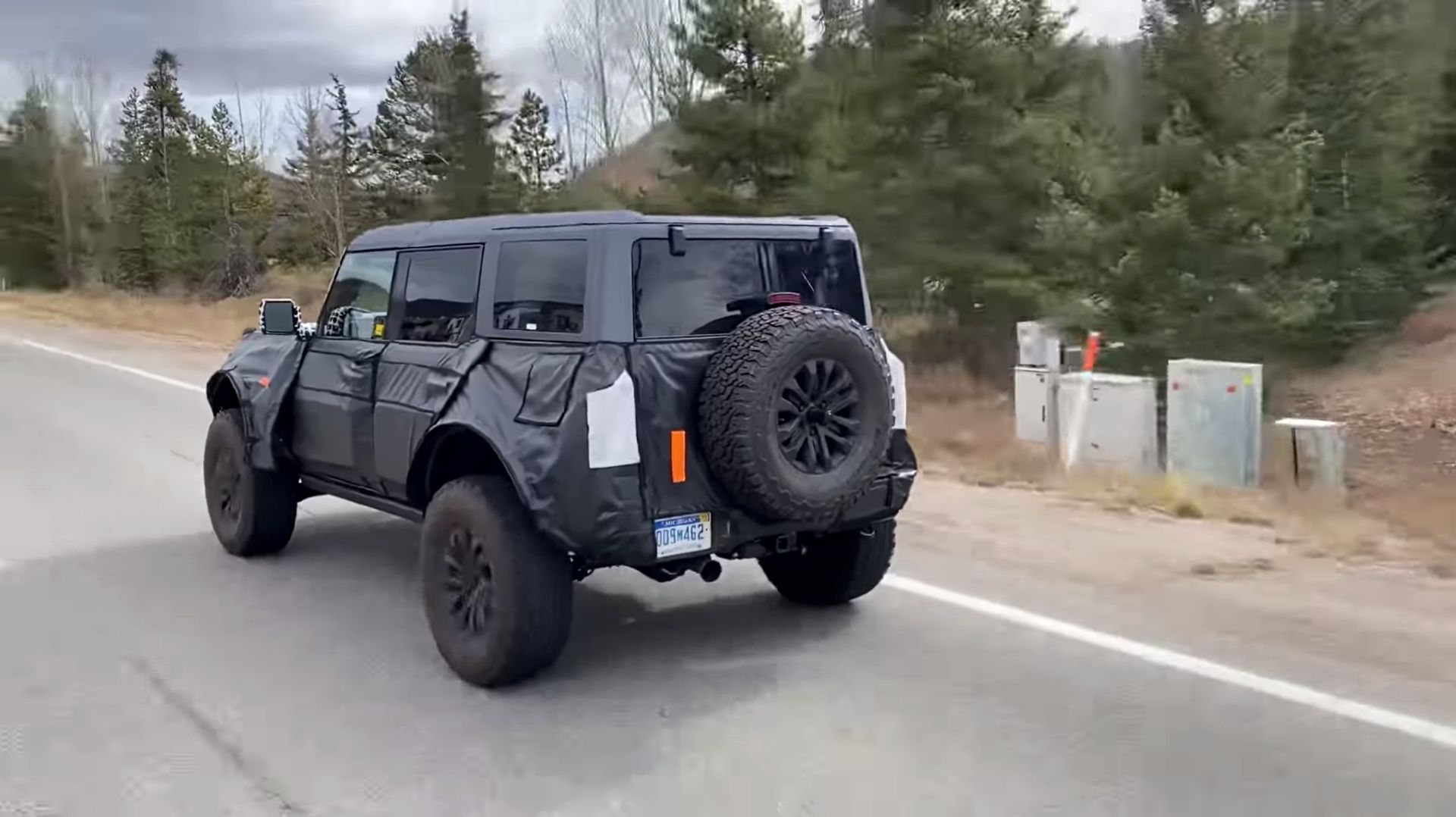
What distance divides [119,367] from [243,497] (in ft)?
49.8

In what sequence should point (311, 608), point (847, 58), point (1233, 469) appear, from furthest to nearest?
1. point (847, 58)
2. point (1233, 469)
3. point (311, 608)

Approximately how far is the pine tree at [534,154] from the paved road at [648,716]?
2335cm

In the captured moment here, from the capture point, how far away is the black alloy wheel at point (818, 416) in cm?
523

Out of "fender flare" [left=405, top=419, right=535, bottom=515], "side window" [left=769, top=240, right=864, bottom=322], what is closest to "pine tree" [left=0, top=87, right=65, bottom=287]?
"fender flare" [left=405, top=419, right=535, bottom=515]

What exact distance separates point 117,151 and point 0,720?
68.2 meters

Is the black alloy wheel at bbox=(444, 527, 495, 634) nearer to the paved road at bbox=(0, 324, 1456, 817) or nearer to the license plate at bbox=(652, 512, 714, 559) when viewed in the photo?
the paved road at bbox=(0, 324, 1456, 817)

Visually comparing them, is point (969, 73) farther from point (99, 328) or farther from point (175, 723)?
point (99, 328)

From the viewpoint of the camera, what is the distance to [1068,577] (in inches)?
270

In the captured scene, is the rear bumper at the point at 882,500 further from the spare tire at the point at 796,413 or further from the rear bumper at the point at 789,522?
the spare tire at the point at 796,413

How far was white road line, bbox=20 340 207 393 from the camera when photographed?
1772 centimetres

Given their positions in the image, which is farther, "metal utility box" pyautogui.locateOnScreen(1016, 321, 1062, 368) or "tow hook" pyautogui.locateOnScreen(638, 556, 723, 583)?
"metal utility box" pyautogui.locateOnScreen(1016, 321, 1062, 368)

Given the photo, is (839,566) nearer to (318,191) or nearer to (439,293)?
(439,293)

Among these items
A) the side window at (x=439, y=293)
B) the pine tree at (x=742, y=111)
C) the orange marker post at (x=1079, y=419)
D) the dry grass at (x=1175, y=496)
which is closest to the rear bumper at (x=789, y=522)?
the side window at (x=439, y=293)

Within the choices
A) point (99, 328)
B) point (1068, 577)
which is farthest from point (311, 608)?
point (99, 328)
